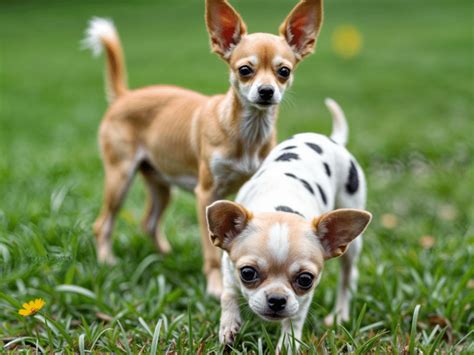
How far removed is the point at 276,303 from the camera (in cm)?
300

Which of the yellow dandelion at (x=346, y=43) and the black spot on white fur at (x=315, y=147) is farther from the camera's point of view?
the yellow dandelion at (x=346, y=43)

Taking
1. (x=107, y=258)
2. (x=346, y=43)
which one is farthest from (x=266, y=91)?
(x=346, y=43)

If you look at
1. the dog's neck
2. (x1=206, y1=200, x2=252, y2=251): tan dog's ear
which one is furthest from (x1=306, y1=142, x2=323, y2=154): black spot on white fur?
(x1=206, y1=200, x2=252, y2=251): tan dog's ear

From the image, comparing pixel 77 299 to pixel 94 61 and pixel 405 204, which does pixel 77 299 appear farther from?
pixel 94 61

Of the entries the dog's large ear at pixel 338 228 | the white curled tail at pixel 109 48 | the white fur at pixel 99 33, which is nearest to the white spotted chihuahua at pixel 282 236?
the dog's large ear at pixel 338 228

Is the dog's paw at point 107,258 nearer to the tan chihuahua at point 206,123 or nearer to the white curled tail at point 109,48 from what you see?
the tan chihuahua at point 206,123

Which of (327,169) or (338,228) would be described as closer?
(338,228)

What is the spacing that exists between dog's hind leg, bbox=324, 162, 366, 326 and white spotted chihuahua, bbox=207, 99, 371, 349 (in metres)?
0.19

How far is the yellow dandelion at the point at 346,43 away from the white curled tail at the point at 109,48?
9.91 m

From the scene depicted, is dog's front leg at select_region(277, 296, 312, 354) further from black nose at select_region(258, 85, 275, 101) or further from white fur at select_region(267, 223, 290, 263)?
black nose at select_region(258, 85, 275, 101)

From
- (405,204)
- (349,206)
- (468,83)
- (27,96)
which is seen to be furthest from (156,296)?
(468,83)

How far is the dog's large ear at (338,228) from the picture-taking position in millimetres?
3115

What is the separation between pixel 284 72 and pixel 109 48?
207 centimetres

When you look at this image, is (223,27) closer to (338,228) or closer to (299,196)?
(299,196)
